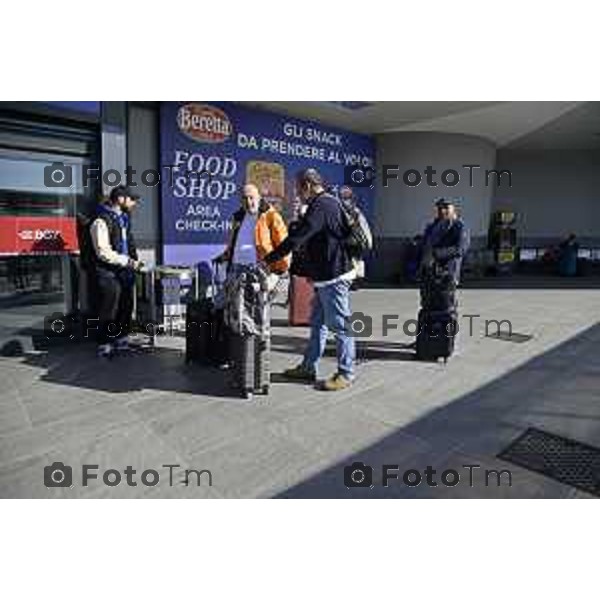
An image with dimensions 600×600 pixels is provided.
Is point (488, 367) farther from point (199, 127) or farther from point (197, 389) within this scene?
point (199, 127)

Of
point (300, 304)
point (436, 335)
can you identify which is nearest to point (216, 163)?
point (300, 304)

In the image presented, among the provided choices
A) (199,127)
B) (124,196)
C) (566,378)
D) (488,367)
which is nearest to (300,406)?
(488,367)

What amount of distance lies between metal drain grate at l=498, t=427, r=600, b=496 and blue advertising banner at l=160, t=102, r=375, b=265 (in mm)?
4625

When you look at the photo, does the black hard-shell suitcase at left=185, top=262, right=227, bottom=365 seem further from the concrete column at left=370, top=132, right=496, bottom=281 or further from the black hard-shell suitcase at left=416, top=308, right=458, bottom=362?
the concrete column at left=370, top=132, right=496, bottom=281

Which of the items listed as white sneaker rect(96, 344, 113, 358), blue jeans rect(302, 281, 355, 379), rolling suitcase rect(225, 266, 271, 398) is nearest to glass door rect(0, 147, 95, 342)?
white sneaker rect(96, 344, 113, 358)

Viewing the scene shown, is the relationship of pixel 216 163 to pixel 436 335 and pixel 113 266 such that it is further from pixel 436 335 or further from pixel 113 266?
pixel 436 335

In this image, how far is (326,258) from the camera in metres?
3.90

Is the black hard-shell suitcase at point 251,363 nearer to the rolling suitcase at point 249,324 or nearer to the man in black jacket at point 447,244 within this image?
the rolling suitcase at point 249,324

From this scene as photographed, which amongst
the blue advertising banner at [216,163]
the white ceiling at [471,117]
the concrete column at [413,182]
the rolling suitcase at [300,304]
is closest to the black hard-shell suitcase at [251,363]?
the rolling suitcase at [300,304]

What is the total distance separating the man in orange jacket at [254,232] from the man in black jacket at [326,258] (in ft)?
1.13

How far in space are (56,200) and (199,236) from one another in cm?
274

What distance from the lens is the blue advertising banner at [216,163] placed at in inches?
293

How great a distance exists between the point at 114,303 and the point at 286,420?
8.08ft

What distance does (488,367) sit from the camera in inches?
189
